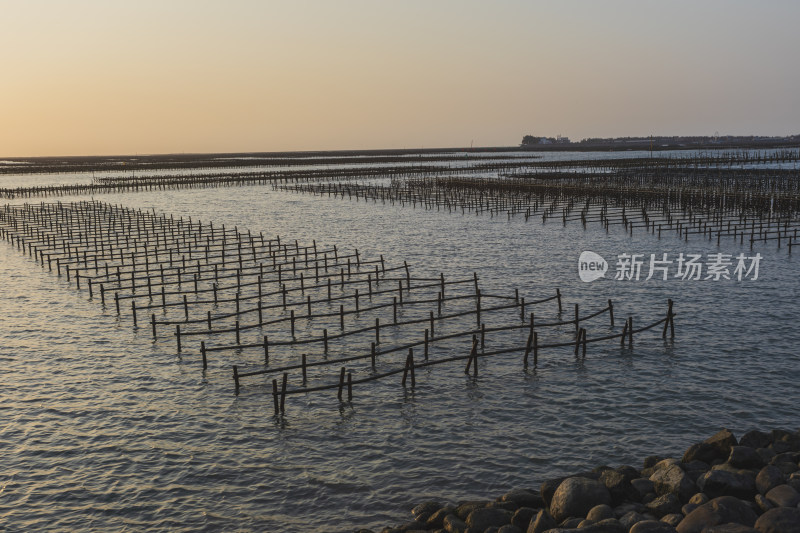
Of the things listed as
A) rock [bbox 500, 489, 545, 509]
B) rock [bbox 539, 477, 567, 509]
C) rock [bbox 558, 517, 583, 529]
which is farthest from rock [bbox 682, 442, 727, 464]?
rock [bbox 558, 517, 583, 529]

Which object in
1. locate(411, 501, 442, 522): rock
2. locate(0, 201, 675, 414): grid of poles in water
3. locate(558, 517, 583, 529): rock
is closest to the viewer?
locate(558, 517, 583, 529): rock

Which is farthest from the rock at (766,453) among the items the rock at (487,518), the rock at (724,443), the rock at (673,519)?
the rock at (487,518)

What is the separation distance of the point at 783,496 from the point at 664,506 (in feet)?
7.09

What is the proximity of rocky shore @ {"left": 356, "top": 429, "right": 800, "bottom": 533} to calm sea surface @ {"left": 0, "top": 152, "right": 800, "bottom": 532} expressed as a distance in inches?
84.6

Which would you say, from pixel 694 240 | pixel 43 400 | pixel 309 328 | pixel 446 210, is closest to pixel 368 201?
pixel 446 210

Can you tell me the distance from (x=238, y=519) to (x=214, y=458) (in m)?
3.33

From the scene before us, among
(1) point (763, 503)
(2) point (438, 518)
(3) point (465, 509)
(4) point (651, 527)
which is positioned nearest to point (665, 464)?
(1) point (763, 503)

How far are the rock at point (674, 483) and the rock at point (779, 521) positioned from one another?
208cm

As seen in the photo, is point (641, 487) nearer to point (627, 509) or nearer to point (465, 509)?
point (627, 509)

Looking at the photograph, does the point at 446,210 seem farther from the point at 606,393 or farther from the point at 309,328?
the point at 606,393

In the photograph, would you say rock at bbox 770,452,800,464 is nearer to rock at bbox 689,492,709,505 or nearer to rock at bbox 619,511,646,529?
rock at bbox 689,492,709,505

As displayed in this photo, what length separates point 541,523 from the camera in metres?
12.8

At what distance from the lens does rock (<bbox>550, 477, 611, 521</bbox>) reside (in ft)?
43.7

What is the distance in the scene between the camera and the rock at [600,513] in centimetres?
1266
